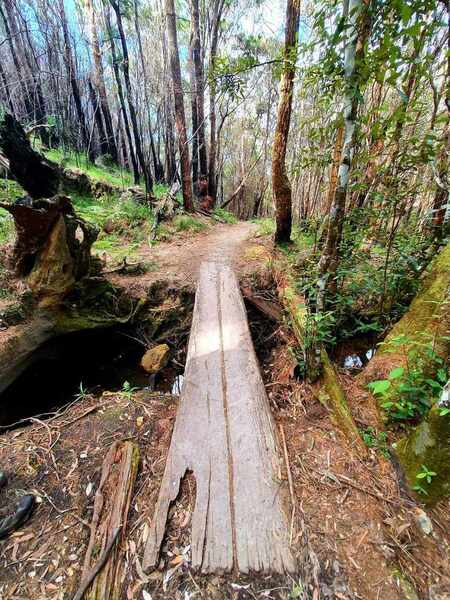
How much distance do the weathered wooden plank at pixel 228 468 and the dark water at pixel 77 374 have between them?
168 centimetres

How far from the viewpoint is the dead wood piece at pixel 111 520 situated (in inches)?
50.7

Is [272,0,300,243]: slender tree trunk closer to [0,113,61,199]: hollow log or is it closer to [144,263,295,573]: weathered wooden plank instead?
[0,113,61,199]: hollow log

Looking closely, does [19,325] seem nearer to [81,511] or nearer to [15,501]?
[15,501]

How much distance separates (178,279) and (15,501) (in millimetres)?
3814

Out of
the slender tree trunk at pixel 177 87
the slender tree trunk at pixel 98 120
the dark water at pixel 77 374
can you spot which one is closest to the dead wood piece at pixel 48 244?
the dark water at pixel 77 374

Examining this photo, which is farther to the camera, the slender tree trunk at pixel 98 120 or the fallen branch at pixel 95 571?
the slender tree trunk at pixel 98 120

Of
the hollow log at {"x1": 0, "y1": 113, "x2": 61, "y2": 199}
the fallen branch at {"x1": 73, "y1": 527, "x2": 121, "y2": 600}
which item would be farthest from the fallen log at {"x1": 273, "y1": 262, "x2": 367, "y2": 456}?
the hollow log at {"x1": 0, "y1": 113, "x2": 61, "y2": 199}

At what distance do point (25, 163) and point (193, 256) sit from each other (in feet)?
11.1

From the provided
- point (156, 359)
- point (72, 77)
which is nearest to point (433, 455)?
point (156, 359)

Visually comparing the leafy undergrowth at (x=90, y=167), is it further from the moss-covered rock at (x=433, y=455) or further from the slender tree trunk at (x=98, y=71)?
the moss-covered rock at (x=433, y=455)

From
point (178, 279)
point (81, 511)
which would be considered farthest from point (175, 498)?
point (178, 279)

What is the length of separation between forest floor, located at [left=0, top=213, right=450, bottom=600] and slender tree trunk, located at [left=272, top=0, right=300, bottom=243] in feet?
14.4

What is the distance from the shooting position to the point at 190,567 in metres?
1.32

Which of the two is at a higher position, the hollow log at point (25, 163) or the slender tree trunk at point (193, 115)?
the slender tree trunk at point (193, 115)
